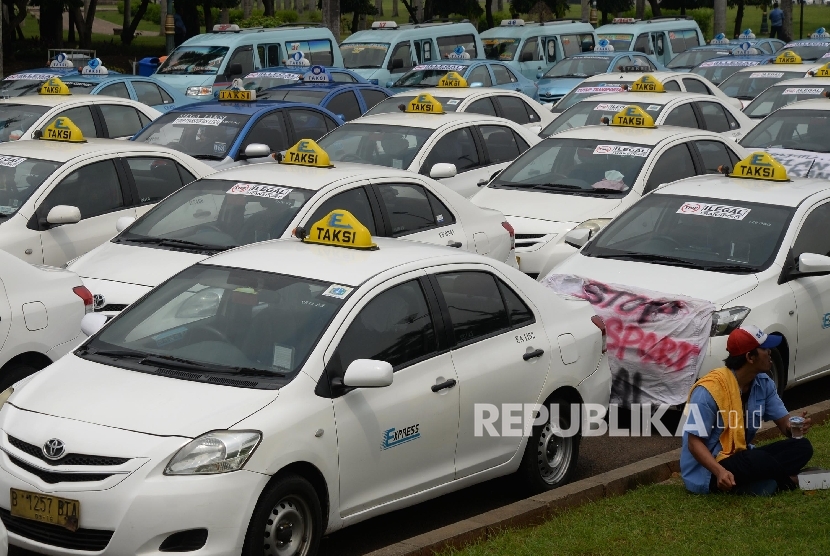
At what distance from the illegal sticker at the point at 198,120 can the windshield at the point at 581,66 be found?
12.4m

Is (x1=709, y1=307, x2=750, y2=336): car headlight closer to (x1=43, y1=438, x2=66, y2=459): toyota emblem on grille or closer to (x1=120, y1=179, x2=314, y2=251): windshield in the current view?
(x1=120, y1=179, x2=314, y2=251): windshield

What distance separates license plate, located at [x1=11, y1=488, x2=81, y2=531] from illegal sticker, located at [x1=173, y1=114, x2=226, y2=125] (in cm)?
953

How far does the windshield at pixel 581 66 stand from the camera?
1032 inches

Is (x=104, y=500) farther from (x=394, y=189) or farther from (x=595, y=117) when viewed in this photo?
(x=595, y=117)

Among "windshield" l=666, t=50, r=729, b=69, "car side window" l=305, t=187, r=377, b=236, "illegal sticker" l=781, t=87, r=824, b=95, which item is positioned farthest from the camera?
"windshield" l=666, t=50, r=729, b=69

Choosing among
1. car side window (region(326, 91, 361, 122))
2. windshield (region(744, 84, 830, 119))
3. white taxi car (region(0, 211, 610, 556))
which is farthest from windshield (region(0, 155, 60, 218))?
windshield (region(744, 84, 830, 119))

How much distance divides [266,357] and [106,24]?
240 feet

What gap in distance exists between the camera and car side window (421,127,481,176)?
46.2 ft

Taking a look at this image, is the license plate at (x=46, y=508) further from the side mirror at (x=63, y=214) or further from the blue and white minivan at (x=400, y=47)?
the blue and white minivan at (x=400, y=47)

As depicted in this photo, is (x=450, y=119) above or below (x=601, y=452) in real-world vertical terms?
above

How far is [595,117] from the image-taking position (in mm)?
16797

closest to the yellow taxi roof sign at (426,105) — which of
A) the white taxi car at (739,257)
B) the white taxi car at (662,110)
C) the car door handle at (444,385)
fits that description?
the white taxi car at (662,110)

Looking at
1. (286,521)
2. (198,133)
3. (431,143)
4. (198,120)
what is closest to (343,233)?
(286,521)

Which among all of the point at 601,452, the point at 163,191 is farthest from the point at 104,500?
the point at 163,191
